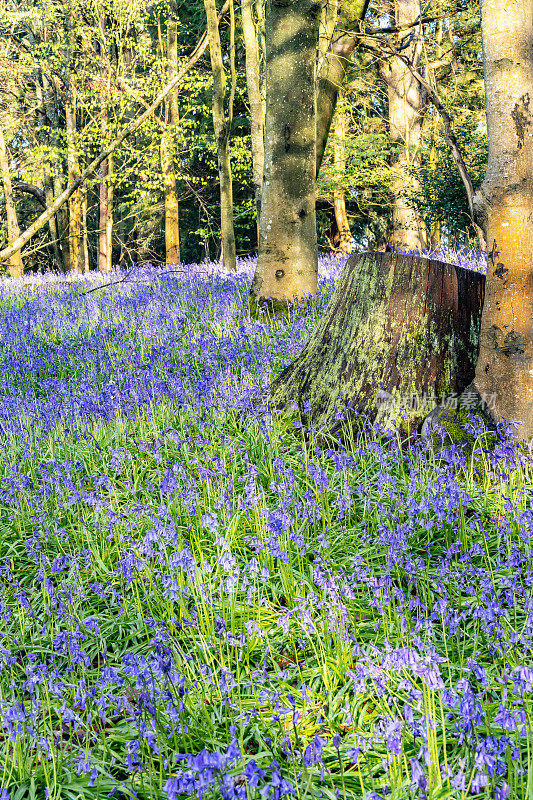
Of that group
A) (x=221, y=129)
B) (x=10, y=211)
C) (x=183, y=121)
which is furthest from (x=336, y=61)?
(x=10, y=211)

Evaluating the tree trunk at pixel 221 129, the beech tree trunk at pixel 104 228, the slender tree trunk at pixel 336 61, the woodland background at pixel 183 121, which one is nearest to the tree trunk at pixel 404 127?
the woodland background at pixel 183 121

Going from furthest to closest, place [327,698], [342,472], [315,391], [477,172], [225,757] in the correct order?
[477,172] → [315,391] → [342,472] → [327,698] → [225,757]

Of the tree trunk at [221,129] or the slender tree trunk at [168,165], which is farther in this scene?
the slender tree trunk at [168,165]

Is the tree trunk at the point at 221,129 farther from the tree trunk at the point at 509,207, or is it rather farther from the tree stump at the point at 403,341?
the tree trunk at the point at 509,207

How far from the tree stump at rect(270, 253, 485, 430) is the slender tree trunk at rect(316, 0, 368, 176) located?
182 inches

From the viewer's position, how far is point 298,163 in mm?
6844

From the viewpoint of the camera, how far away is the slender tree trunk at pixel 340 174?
1836cm

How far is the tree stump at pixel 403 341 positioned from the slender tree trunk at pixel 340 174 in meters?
13.5

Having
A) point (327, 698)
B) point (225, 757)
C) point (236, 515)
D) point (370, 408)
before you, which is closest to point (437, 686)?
point (225, 757)

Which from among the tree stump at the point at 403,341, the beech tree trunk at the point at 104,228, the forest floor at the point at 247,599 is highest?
the beech tree trunk at the point at 104,228

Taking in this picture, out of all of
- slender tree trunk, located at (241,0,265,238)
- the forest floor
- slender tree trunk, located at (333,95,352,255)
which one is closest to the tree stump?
the forest floor

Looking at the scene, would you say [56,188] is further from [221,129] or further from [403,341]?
[403,341]

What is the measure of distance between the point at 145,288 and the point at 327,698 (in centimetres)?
906

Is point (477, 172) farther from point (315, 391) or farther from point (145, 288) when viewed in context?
point (315, 391)
